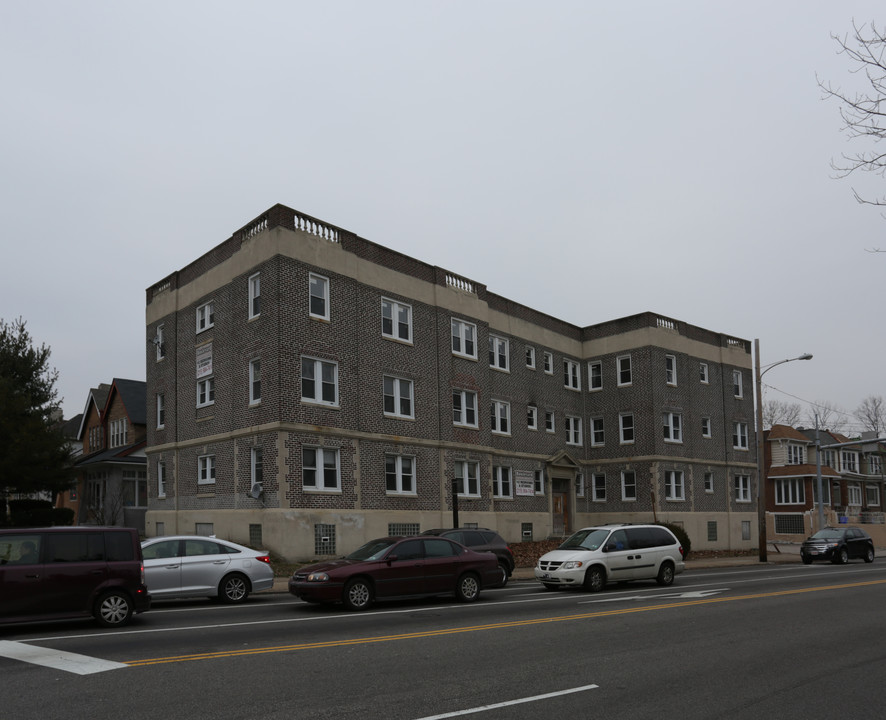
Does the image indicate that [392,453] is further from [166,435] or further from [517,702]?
[517,702]

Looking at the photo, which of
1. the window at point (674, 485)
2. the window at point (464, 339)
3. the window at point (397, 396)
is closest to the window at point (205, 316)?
the window at point (397, 396)

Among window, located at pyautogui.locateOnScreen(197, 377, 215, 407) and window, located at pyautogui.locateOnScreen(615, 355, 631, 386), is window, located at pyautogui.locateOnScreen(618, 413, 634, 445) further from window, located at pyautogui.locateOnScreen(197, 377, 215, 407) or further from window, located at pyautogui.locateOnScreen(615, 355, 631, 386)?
window, located at pyautogui.locateOnScreen(197, 377, 215, 407)

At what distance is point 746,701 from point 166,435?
99.3 ft

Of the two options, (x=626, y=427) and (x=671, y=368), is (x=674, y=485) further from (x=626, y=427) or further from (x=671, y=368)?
(x=671, y=368)

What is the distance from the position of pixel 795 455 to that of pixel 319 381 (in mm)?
49765

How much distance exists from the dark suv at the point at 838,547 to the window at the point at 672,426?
397 inches

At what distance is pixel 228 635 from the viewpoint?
11.7 metres

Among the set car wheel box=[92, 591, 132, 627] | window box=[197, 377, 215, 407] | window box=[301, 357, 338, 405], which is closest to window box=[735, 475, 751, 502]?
window box=[301, 357, 338, 405]

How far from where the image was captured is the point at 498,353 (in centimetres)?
3803

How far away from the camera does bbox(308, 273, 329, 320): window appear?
1123 inches

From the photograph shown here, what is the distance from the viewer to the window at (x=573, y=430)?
43656 mm

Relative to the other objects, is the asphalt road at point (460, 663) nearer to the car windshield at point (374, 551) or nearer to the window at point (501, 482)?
the car windshield at point (374, 551)

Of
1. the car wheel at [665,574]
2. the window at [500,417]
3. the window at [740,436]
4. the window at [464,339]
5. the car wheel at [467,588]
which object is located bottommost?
the car wheel at [665,574]

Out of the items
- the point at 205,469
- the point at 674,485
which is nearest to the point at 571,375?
the point at 674,485
